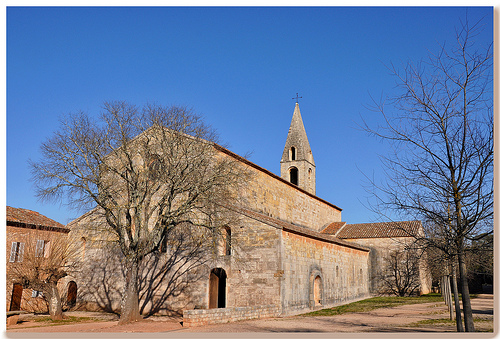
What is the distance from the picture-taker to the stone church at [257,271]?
19.5m

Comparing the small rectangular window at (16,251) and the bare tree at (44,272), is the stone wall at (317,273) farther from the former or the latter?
the small rectangular window at (16,251)

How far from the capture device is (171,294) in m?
21.2

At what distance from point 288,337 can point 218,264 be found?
10.4m

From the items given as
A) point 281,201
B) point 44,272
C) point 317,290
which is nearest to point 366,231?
point 281,201

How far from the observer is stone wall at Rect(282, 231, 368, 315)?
20266 millimetres

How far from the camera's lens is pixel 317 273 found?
2347cm

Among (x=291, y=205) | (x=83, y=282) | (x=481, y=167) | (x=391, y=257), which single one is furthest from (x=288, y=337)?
(x=391, y=257)

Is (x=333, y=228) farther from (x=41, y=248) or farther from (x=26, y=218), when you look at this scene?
(x=26, y=218)

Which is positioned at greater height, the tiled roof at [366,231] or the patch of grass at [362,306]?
the tiled roof at [366,231]

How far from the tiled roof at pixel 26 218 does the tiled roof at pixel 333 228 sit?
21.7m

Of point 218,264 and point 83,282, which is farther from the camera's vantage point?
point 83,282

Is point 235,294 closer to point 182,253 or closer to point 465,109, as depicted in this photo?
point 182,253

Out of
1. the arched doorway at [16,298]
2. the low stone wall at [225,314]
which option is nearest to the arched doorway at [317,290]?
the low stone wall at [225,314]

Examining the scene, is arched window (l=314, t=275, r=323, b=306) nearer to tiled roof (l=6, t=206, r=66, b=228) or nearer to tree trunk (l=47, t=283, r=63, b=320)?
tree trunk (l=47, t=283, r=63, b=320)
